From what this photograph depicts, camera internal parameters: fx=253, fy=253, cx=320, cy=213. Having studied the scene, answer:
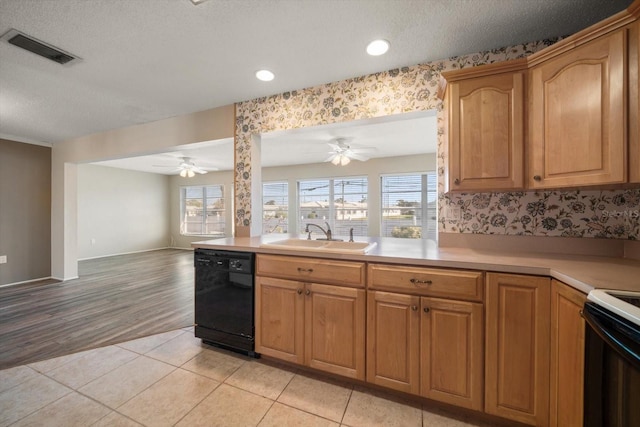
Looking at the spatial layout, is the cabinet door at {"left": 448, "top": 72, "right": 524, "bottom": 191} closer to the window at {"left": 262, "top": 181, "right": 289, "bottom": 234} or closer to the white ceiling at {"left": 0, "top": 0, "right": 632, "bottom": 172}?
the white ceiling at {"left": 0, "top": 0, "right": 632, "bottom": 172}

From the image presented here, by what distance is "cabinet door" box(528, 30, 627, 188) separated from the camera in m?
1.23

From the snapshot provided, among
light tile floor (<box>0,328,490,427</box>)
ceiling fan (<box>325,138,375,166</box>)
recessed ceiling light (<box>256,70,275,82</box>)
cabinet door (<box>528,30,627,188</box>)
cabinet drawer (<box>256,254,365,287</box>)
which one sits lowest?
light tile floor (<box>0,328,490,427</box>)

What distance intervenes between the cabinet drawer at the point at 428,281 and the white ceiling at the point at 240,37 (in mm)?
A: 1542

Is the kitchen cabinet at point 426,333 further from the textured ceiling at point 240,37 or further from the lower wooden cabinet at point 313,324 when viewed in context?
the textured ceiling at point 240,37

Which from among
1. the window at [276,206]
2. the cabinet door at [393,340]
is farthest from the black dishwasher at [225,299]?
the window at [276,206]

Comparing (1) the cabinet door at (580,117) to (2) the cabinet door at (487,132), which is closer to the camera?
(1) the cabinet door at (580,117)

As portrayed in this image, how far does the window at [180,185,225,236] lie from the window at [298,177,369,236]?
2737 mm

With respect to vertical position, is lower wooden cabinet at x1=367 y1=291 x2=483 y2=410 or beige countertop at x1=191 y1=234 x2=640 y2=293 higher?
beige countertop at x1=191 y1=234 x2=640 y2=293

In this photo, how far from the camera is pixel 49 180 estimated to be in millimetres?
4480

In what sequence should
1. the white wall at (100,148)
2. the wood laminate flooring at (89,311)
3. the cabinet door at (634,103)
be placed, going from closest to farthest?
the cabinet door at (634,103) → the wood laminate flooring at (89,311) → the white wall at (100,148)

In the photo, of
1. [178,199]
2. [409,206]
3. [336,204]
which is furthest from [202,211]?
[409,206]

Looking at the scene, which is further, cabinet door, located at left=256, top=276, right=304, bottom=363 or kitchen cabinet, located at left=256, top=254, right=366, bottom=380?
cabinet door, located at left=256, top=276, right=304, bottom=363

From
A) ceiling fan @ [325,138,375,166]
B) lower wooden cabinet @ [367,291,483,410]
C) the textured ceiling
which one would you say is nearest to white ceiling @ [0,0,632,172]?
the textured ceiling

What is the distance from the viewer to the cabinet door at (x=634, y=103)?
117 cm
